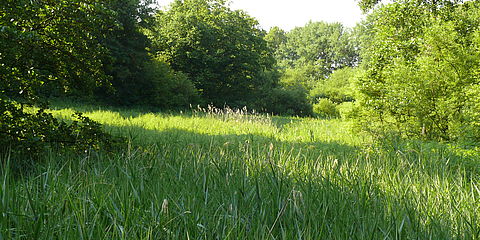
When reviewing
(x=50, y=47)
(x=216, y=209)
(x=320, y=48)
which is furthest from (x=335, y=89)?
(x=216, y=209)

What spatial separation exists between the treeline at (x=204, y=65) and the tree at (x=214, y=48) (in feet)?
0.27

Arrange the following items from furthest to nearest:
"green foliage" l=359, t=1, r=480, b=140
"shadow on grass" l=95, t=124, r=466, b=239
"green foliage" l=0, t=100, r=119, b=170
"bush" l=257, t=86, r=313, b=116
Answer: "bush" l=257, t=86, r=313, b=116 < "green foliage" l=359, t=1, r=480, b=140 < "green foliage" l=0, t=100, r=119, b=170 < "shadow on grass" l=95, t=124, r=466, b=239

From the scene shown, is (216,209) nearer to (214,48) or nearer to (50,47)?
(50,47)

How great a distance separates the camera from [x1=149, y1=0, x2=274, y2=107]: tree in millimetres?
21578

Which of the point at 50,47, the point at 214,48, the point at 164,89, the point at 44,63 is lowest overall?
the point at 44,63

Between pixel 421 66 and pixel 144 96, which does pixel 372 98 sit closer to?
pixel 421 66

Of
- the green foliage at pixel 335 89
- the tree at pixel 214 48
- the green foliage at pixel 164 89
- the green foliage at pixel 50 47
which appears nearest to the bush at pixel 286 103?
the tree at pixel 214 48

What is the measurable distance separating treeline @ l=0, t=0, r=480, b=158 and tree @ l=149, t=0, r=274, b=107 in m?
0.08

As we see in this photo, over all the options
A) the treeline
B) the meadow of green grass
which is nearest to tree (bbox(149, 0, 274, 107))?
the treeline

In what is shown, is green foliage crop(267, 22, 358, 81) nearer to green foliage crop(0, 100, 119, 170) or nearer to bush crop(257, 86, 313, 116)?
bush crop(257, 86, 313, 116)

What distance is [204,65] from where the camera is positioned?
22391 millimetres

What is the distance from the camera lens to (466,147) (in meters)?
5.01

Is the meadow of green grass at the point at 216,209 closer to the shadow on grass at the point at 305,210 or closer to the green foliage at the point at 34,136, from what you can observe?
the shadow on grass at the point at 305,210

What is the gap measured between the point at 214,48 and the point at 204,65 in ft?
4.74
